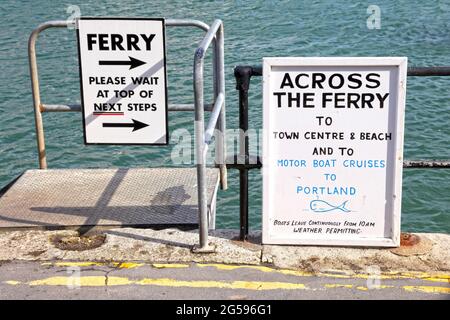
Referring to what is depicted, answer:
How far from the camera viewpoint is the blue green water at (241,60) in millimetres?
9219

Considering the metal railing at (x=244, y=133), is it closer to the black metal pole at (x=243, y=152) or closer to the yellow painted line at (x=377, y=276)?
the black metal pole at (x=243, y=152)

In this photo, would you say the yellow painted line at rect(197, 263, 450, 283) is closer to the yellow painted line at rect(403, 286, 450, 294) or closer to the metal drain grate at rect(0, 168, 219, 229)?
the yellow painted line at rect(403, 286, 450, 294)

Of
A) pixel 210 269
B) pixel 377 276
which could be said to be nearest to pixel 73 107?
pixel 210 269

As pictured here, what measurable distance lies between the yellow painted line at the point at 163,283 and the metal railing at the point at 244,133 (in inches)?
23.8

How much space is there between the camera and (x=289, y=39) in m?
15.9

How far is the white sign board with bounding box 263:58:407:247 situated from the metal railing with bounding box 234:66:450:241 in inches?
5.2

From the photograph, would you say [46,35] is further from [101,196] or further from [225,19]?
[101,196]

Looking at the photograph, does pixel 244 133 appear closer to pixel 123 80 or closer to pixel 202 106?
pixel 202 106

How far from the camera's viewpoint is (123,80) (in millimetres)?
5672

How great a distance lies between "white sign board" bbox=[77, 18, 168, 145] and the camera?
5539mm

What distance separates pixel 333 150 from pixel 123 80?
1918mm
